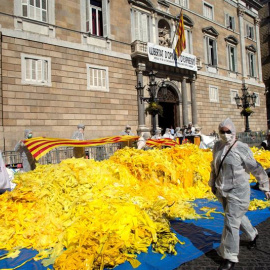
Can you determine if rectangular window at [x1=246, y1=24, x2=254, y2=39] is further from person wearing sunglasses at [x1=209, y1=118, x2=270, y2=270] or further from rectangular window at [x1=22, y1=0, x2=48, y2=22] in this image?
person wearing sunglasses at [x1=209, y1=118, x2=270, y2=270]

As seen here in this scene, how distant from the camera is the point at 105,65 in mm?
15008

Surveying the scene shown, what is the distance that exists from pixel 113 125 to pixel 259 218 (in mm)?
11181

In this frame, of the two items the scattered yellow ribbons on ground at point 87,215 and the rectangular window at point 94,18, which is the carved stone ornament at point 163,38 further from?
the scattered yellow ribbons on ground at point 87,215

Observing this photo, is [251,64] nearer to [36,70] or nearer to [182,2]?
[182,2]

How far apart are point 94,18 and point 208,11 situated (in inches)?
490

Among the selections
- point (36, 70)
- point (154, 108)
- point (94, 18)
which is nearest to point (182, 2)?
point (94, 18)

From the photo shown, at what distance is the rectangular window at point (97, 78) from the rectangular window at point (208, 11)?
1277cm

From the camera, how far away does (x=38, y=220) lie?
401cm

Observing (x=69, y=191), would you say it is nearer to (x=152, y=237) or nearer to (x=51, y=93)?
(x=152, y=237)

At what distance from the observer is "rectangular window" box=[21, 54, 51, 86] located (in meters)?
12.1

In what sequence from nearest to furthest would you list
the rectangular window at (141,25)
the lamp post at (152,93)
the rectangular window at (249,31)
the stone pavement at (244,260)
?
the stone pavement at (244,260) < the lamp post at (152,93) < the rectangular window at (141,25) < the rectangular window at (249,31)

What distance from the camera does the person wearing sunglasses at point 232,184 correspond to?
10.2 feet

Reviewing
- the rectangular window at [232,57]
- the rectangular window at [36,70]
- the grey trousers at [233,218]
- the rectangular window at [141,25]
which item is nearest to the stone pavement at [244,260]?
the grey trousers at [233,218]

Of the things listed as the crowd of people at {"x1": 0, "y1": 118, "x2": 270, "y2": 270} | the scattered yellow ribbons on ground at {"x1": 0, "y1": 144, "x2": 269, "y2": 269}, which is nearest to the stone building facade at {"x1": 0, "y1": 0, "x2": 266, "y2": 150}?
the scattered yellow ribbons on ground at {"x1": 0, "y1": 144, "x2": 269, "y2": 269}
